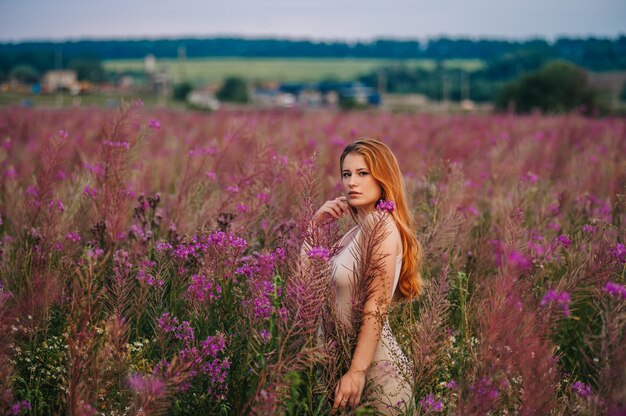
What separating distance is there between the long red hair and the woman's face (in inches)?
0.8

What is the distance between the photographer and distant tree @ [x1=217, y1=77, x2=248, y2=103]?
7762 cm

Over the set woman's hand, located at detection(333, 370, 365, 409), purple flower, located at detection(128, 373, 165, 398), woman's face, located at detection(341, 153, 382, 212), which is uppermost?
woman's face, located at detection(341, 153, 382, 212)

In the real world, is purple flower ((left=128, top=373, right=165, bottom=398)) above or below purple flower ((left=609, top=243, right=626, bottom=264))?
below

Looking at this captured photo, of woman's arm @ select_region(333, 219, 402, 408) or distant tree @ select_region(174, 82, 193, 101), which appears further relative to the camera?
distant tree @ select_region(174, 82, 193, 101)

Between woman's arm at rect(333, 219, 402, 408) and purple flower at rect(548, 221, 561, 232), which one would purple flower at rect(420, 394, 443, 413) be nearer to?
woman's arm at rect(333, 219, 402, 408)

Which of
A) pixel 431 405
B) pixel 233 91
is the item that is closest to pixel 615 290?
pixel 431 405

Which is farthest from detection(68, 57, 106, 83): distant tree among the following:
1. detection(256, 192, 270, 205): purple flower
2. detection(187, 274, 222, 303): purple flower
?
detection(187, 274, 222, 303): purple flower

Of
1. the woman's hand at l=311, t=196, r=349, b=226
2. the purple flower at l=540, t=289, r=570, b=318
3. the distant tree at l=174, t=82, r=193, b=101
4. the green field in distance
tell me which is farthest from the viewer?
the green field in distance

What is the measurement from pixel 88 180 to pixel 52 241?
3.45ft

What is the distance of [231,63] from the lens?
15988cm

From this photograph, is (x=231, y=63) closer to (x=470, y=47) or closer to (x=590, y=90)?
(x=470, y=47)

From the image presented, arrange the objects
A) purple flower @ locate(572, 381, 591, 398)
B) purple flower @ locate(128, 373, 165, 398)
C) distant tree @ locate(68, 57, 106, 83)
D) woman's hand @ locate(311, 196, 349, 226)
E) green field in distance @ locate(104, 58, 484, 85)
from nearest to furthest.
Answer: purple flower @ locate(128, 373, 165, 398), purple flower @ locate(572, 381, 591, 398), woman's hand @ locate(311, 196, 349, 226), distant tree @ locate(68, 57, 106, 83), green field in distance @ locate(104, 58, 484, 85)

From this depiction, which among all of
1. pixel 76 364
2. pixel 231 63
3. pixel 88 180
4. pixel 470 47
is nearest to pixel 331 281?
pixel 76 364

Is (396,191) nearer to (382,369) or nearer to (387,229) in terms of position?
(387,229)
